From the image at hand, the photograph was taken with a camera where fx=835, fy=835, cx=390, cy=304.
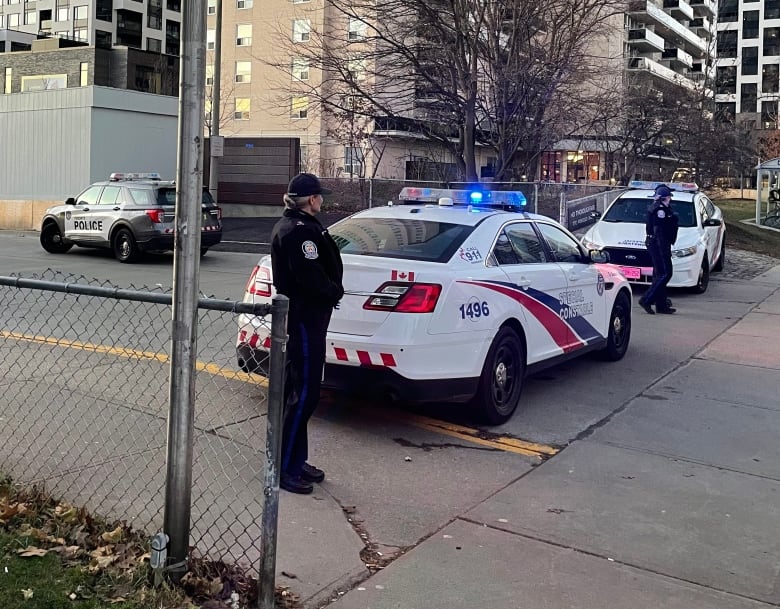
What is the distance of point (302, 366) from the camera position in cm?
448

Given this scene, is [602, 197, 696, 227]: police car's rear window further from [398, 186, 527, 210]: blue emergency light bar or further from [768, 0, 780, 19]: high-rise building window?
[768, 0, 780, 19]: high-rise building window

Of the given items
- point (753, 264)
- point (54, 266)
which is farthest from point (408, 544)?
point (753, 264)

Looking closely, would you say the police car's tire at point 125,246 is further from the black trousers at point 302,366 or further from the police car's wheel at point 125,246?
the black trousers at point 302,366

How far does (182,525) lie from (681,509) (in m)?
2.82

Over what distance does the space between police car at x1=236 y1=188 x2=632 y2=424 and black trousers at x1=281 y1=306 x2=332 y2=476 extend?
1.34 ft

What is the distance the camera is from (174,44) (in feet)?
273

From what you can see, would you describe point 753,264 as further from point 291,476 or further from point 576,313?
point 291,476

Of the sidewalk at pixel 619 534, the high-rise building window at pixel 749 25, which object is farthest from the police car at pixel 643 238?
the high-rise building window at pixel 749 25

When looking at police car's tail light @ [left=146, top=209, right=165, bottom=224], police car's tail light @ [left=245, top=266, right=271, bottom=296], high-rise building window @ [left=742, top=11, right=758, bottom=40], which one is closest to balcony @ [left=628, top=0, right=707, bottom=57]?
high-rise building window @ [left=742, top=11, right=758, bottom=40]

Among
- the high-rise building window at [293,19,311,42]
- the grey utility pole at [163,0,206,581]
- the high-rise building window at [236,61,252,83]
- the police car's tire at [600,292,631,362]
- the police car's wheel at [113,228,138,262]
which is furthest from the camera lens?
the high-rise building window at [236,61,252,83]

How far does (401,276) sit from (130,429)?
2.08 meters

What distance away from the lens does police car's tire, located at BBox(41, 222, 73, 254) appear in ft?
61.3

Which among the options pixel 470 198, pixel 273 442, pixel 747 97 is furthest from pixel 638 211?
pixel 747 97

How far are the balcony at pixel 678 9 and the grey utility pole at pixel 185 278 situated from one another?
3514 inches
